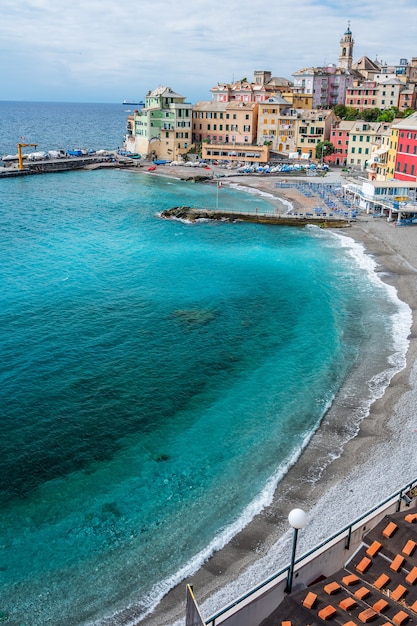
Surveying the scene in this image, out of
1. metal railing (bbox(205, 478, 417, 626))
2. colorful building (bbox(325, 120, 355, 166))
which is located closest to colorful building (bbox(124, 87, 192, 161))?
colorful building (bbox(325, 120, 355, 166))

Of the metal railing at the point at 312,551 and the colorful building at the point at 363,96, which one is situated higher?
the colorful building at the point at 363,96

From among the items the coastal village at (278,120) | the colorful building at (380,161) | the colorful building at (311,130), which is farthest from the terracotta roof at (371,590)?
the colorful building at (311,130)

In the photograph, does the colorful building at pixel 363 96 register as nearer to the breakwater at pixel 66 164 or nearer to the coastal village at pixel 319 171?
the coastal village at pixel 319 171

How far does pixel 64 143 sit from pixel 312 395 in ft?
536

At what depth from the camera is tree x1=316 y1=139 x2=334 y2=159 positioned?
10975 centimetres

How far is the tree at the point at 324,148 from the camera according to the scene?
10975cm

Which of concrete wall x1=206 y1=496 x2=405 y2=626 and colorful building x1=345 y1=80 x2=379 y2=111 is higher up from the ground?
colorful building x1=345 y1=80 x2=379 y2=111

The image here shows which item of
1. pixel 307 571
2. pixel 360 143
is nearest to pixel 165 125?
pixel 360 143

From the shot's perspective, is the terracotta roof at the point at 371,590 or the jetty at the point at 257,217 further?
the jetty at the point at 257,217

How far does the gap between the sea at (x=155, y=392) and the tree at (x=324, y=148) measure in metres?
52.5

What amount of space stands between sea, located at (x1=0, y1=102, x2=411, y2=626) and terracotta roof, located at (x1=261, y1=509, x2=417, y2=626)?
757 cm

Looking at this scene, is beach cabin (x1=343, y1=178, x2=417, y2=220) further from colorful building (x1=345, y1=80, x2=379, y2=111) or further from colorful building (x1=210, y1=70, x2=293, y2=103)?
colorful building (x1=345, y1=80, x2=379, y2=111)

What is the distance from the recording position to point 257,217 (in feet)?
243

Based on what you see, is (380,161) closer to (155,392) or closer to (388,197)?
(388,197)
